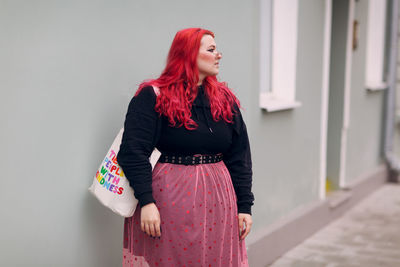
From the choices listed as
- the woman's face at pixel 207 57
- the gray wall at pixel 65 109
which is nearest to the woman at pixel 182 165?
the woman's face at pixel 207 57

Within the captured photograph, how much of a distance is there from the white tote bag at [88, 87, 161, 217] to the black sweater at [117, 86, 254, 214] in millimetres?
66

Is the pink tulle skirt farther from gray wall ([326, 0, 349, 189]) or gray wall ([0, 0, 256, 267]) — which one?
gray wall ([326, 0, 349, 189])

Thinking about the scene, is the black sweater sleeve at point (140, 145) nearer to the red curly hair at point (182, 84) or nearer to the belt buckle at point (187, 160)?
the red curly hair at point (182, 84)

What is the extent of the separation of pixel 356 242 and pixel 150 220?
3.69m

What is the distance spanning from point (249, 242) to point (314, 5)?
2.71 meters

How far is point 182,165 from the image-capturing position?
280cm

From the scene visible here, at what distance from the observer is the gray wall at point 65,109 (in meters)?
2.59

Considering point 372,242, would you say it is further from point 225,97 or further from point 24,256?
point 24,256

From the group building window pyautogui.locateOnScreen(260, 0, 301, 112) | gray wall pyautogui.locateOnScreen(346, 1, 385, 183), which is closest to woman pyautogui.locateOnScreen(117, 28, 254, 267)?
building window pyautogui.locateOnScreen(260, 0, 301, 112)

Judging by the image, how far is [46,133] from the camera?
2754 mm

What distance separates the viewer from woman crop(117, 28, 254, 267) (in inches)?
105

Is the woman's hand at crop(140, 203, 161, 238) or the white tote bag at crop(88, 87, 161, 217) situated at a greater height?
the white tote bag at crop(88, 87, 161, 217)

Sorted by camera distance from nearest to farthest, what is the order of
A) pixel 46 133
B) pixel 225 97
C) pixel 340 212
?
pixel 46 133
pixel 225 97
pixel 340 212

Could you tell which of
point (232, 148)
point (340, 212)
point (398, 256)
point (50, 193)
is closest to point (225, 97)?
point (232, 148)
